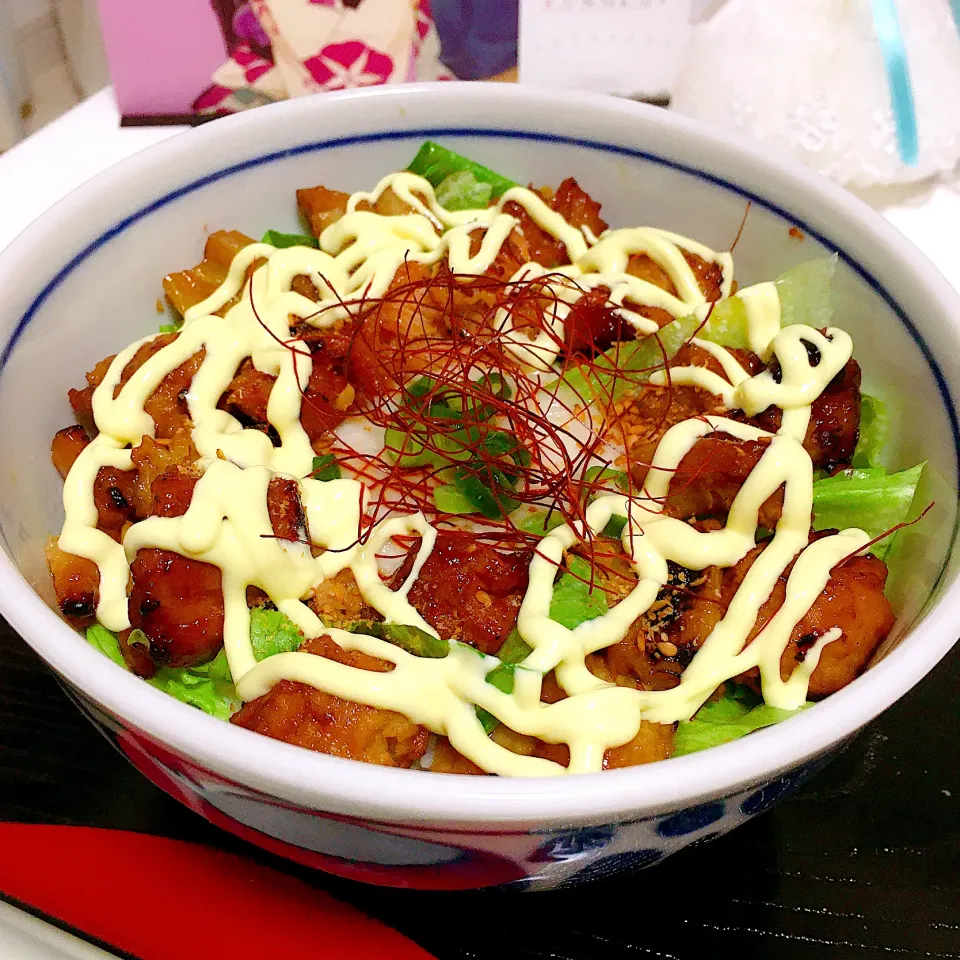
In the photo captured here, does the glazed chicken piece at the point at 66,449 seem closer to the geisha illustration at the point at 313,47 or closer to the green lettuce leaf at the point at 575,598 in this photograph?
the green lettuce leaf at the point at 575,598

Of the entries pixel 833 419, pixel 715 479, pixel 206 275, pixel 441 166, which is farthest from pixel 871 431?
pixel 206 275

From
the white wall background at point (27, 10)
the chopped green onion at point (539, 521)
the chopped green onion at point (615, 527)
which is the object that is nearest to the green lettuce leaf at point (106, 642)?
the chopped green onion at point (539, 521)

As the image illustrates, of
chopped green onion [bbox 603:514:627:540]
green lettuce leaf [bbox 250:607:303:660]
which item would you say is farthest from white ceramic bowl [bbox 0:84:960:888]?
chopped green onion [bbox 603:514:627:540]

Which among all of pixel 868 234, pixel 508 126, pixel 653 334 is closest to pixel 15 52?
pixel 508 126

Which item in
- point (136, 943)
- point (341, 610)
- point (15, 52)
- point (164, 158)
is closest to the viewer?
point (136, 943)

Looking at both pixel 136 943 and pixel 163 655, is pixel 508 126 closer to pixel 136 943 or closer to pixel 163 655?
pixel 163 655

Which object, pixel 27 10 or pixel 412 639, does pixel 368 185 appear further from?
pixel 27 10

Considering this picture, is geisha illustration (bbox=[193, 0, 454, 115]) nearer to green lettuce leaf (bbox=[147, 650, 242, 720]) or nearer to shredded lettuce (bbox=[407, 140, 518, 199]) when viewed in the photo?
shredded lettuce (bbox=[407, 140, 518, 199])
